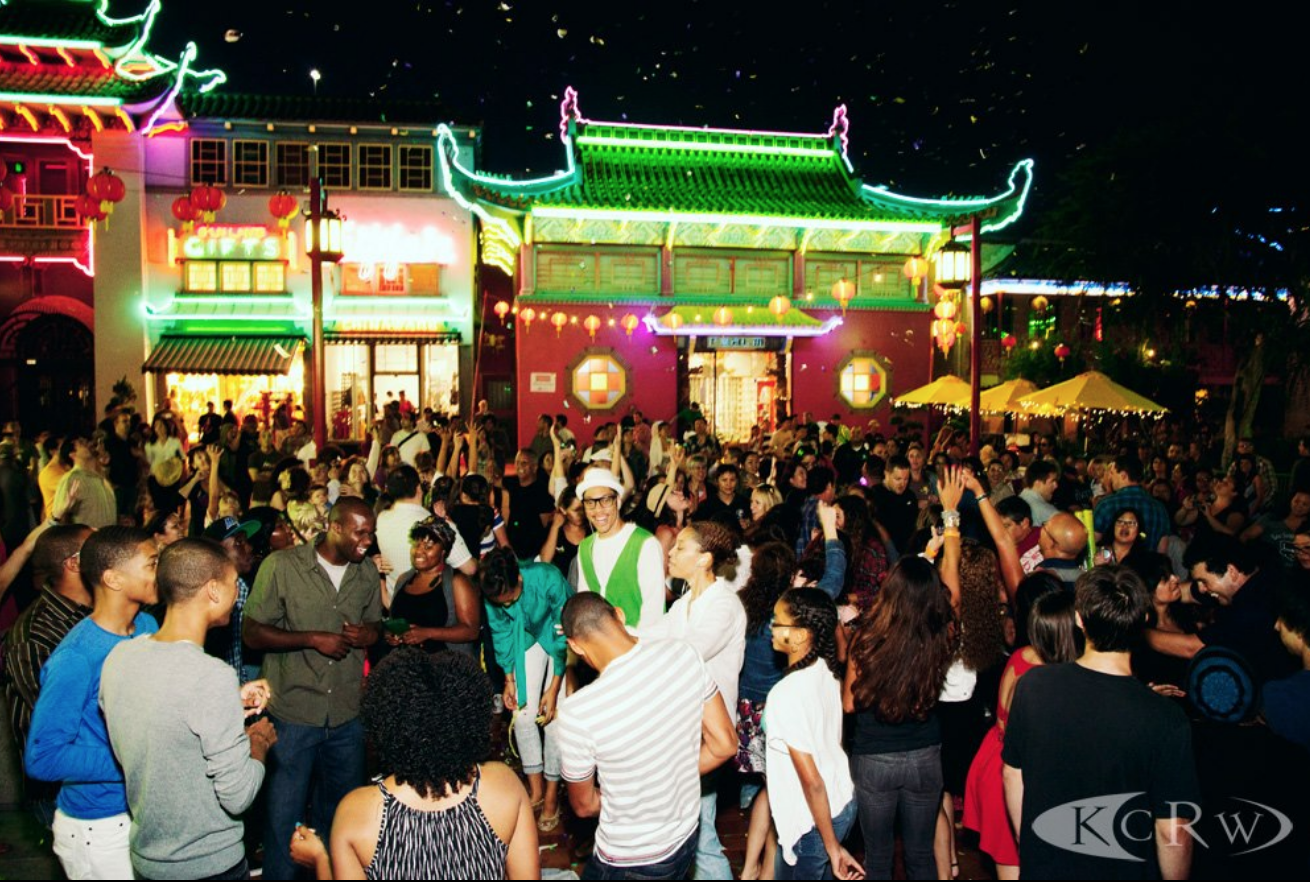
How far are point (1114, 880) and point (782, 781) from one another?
4.12 feet

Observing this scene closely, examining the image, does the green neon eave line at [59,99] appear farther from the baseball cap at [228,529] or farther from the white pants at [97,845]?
the white pants at [97,845]

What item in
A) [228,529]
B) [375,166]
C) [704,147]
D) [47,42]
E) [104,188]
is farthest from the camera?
[375,166]

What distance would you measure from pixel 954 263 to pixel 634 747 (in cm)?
1117

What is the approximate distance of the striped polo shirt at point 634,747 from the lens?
317 centimetres

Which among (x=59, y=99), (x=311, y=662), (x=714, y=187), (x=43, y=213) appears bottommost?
(x=311, y=662)

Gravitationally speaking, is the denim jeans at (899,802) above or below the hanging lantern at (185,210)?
below

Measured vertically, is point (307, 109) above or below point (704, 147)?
above

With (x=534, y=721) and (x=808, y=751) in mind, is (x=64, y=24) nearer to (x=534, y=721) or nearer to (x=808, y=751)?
(x=534, y=721)

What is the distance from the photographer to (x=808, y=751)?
3641 millimetres

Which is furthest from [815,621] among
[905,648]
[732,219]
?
[732,219]

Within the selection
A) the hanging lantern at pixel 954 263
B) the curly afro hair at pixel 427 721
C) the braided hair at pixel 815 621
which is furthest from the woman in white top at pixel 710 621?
the hanging lantern at pixel 954 263

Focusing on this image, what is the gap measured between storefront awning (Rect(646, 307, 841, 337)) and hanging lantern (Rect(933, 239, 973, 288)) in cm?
777

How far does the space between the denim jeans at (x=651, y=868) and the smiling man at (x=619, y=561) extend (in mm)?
1936

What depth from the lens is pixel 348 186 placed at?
23.7 meters
